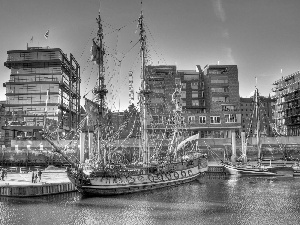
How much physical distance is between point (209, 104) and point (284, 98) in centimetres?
4864

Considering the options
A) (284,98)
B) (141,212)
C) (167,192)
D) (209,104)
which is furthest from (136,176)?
(284,98)

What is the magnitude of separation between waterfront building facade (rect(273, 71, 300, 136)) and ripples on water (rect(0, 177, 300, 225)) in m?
99.0

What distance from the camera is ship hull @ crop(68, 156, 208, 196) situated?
42.9 m

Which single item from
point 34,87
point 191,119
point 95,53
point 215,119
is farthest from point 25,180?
point 34,87

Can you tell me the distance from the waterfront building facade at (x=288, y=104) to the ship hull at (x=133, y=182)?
9176 centimetres

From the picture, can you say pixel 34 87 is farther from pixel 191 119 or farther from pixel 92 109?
pixel 92 109

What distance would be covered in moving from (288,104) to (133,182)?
116m

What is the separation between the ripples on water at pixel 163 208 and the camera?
1184 inches

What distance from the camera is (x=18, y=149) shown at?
96.3 metres

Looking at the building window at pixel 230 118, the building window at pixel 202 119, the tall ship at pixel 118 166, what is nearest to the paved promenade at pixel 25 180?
the tall ship at pixel 118 166

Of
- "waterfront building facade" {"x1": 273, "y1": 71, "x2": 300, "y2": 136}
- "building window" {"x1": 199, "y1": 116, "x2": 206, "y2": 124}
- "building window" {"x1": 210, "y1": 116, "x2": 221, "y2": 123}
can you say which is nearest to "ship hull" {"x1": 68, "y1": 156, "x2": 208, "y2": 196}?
"building window" {"x1": 199, "y1": 116, "x2": 206, "y2": 124}

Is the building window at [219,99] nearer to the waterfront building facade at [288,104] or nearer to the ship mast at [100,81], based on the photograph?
the waterfront building facade at [288,104]

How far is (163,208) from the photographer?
35156mm

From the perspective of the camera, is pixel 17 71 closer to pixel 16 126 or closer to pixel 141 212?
pixel 16 126
